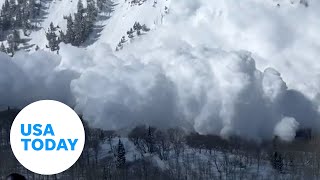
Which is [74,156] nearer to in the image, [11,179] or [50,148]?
[50,148]

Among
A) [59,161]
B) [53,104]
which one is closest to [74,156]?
[59,161]

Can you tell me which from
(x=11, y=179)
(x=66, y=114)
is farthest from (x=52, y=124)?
(x=11, y=179)

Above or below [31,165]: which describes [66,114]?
above

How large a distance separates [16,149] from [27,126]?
821 millimetres

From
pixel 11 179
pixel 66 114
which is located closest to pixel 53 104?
pixel 66 114

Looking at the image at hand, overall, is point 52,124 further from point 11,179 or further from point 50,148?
point 11,179

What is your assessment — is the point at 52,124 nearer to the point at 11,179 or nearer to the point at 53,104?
the point at 53,104

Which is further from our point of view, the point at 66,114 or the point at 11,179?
the point at 66,114

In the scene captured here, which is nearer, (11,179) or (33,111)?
(11,179)

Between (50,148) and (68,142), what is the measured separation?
58 centimetres

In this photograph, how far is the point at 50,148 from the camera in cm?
2016

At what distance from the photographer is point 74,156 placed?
19.8 metres

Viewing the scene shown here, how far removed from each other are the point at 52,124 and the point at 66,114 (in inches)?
22.3

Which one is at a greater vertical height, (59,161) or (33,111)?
(33,111)
